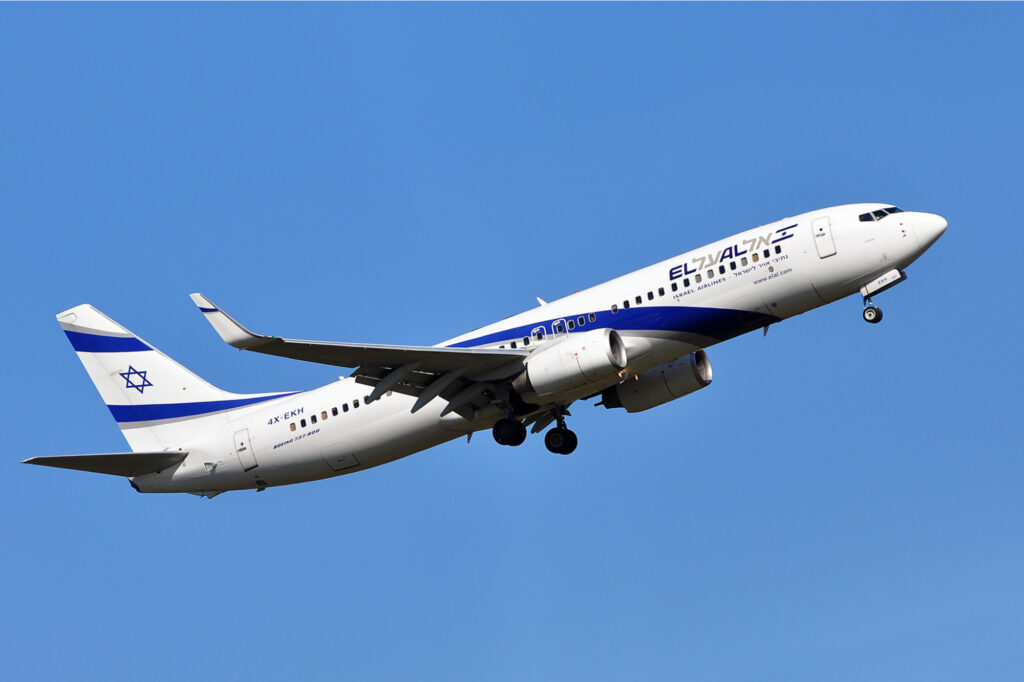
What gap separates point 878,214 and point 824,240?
1.73 m

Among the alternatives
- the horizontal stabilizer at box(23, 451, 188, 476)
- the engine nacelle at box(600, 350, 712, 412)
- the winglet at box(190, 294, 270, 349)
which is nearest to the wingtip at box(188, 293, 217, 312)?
the winglet at box(190, 294, 270, 349)

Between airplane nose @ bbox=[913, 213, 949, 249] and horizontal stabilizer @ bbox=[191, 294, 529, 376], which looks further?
airplane nose @ bbox=[913, 213, 949, 249]

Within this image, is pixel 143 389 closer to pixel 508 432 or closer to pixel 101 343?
pixel 101 343

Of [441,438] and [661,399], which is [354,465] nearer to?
[441,438]

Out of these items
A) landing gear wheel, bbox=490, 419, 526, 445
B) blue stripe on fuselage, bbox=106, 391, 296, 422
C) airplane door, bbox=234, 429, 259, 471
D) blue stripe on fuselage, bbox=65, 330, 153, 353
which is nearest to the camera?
landing gear wheel, bbox=490, 419, 526, 445

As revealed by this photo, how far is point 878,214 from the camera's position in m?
33.2

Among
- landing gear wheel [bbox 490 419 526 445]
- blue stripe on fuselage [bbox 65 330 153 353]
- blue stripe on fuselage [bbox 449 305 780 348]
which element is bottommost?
landing gear wheel [bbox 490 419 526 445]

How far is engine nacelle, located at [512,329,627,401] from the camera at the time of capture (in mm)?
32656

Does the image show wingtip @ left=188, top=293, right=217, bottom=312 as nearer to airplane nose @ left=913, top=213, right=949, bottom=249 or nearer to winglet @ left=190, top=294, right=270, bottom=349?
winglet @ left=190, top=294, right=270, bottom=349

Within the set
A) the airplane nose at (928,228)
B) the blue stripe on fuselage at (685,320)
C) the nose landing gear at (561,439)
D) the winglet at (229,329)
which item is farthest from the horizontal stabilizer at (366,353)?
the airplane nose at (928,228)

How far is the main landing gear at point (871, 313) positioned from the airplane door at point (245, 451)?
1871cm

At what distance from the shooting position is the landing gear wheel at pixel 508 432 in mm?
35375

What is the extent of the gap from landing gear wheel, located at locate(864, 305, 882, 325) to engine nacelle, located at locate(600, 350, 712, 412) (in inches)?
227

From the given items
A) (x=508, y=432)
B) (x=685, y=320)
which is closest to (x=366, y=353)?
(x=508, y=432)
